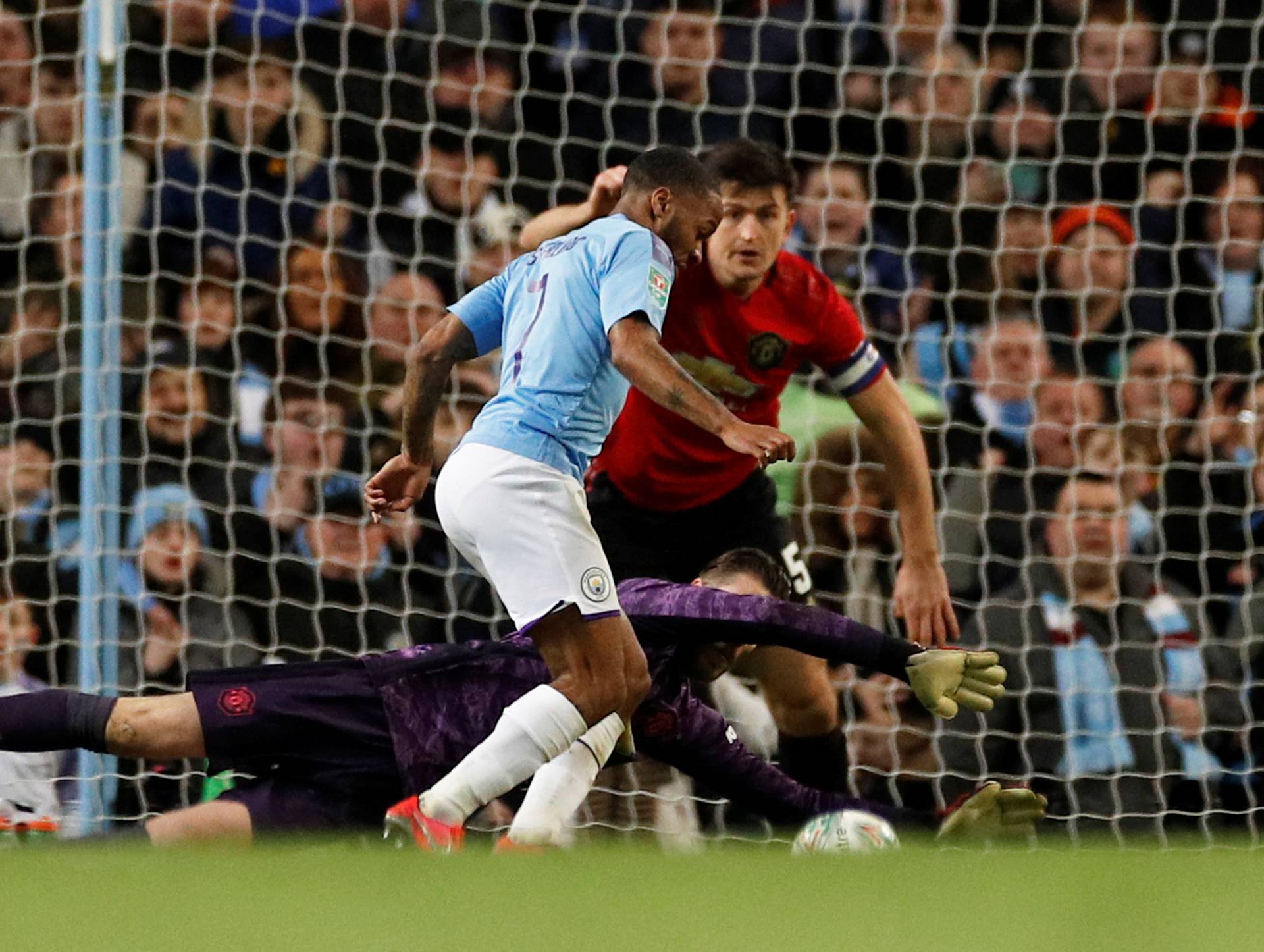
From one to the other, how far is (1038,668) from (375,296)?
209 centimetres

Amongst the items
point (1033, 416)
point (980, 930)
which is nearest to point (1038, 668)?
point (1033, 416)

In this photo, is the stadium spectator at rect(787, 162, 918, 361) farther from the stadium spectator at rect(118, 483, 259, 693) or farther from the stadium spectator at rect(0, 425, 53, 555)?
the stadium spectator at rect(0, 425, 53, 555)

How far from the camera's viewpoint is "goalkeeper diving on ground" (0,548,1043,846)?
334 centimetres

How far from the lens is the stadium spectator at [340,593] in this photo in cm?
503

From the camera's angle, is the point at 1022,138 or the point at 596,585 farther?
the point at 1022,138

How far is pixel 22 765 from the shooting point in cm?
461

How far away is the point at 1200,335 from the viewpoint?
5.48 meters

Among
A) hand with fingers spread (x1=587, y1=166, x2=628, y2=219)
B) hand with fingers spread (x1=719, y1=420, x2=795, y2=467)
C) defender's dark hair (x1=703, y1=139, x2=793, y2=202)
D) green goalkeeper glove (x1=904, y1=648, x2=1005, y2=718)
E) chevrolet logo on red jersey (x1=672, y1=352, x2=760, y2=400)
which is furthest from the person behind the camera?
chevrolet logo on red jersey (x1=672, y1=352, x2=760, y2=400)

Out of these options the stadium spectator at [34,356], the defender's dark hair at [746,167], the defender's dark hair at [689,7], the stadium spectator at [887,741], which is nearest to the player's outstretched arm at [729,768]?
the defender's dark hair at [746,167]

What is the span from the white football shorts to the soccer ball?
0.58m

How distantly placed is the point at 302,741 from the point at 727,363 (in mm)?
1213

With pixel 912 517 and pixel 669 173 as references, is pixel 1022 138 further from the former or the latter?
pixel 669 173

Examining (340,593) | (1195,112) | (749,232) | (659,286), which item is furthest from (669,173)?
(1195,112)

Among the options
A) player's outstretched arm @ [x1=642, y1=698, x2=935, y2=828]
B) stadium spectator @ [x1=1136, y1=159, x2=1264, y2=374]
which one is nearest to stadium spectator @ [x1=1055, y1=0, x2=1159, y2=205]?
stadium spectator @ [x1=1136, y1=159, x2=1264, y2=374]
